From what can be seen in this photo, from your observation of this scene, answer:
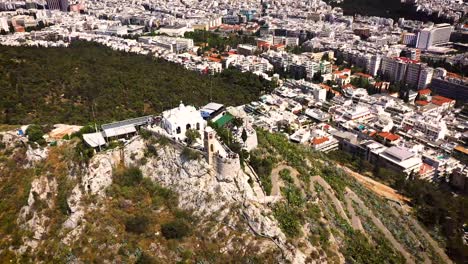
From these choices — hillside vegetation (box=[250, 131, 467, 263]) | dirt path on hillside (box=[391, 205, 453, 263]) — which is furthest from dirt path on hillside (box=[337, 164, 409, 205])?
dirt path on hillside (box=[391, 205, 453, 263])

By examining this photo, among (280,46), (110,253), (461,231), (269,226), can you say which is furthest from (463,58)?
(110,253)

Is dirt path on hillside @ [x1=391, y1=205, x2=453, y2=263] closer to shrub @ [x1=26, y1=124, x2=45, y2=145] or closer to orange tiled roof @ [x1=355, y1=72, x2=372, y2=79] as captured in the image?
shrub @ [x1=26, y1=124, x2=45, y2=145]

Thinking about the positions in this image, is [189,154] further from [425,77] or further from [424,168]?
[425,77]

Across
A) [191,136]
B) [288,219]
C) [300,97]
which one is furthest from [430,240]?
[300,97]

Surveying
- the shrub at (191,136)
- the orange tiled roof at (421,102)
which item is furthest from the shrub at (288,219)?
the orange tiled roof at (421,102)

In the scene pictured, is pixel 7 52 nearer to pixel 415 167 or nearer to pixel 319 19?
pixel 415 167

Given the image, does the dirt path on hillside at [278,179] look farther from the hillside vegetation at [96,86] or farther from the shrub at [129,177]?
the hillside vegetation at [96,86]
